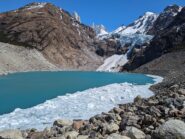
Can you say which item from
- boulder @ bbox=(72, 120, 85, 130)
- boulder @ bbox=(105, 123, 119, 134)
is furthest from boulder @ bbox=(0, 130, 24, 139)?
boulder @ bbox=(105, 123, 119, 134)

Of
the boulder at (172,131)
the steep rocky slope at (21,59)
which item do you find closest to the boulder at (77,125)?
the boulder at (172,131)

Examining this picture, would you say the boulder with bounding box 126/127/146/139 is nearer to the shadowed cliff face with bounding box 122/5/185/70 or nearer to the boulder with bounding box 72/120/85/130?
the boulder with bounding box 72/120/85/130

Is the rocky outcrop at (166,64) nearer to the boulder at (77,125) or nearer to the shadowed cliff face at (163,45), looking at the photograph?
the shadowed cliff face at (163,45)

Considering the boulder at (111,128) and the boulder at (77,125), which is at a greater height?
the boulder at (111,128)

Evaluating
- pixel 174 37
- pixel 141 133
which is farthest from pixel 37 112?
pixel 174 37

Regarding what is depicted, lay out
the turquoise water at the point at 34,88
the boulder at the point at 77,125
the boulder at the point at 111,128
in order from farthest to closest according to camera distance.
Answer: the turquoise water at the point at 34,88
the boulder at the point at 77,125
the boulder at the point at 111,128

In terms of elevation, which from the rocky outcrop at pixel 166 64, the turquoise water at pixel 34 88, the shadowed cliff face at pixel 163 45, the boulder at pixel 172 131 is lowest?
the turquoise water at pixel 34 88

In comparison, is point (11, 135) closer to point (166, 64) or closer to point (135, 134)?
point (135, 134)

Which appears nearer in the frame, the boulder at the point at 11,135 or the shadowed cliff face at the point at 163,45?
the boulder at the point at 11,135

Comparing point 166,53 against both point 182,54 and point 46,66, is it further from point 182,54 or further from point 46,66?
point 46,66

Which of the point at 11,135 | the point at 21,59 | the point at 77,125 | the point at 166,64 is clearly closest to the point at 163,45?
the point at 166,64

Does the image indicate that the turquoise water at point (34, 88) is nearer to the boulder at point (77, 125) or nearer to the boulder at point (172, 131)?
the boulder at point (77, 125)

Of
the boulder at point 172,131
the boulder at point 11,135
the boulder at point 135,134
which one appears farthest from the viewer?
the boulder at point 11,135
